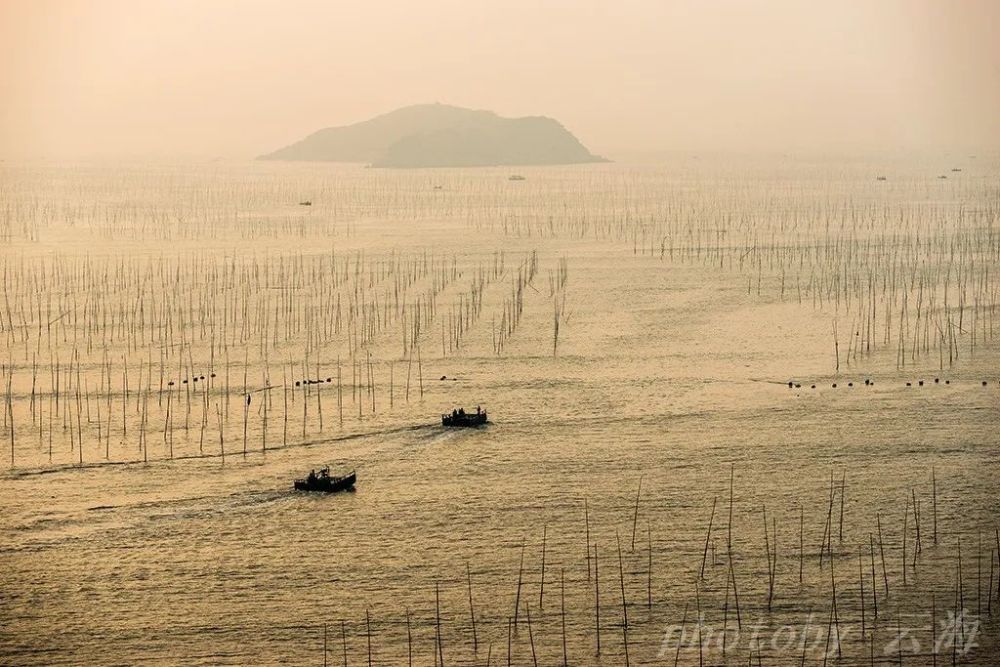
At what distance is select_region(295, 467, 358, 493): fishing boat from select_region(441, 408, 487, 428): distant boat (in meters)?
2.61

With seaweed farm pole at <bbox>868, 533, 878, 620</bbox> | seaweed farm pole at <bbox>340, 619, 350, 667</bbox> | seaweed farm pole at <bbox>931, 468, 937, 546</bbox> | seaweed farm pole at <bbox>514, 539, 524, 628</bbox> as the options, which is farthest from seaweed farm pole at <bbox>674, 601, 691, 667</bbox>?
seaweed farm pole at <bbox>931, 468, 937, 546</bbox>

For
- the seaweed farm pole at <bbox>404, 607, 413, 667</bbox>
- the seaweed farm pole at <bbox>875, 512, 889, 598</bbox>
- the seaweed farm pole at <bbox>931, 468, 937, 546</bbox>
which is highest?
the seaweed farm pole at <bbox>931, 468, 937, 546</bbox>

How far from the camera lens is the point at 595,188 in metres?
76.2

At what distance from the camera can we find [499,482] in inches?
618

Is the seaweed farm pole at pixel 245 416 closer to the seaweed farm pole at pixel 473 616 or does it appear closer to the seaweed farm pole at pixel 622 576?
the seaweed farm pole at pixel 473 616

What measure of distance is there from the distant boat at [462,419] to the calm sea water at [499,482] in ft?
0.61

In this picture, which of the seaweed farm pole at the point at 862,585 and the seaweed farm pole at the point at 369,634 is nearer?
the seaweed farm pole at the point at 369,634

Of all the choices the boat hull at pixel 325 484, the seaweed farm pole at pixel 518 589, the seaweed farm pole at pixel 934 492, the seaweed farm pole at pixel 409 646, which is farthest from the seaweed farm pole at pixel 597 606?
the seaweed farm pole at pixel 934 492

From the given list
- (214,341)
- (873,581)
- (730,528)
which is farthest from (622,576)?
(214,341)

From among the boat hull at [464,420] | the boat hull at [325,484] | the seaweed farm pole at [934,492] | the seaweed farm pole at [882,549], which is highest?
the boat hull at [464,420]

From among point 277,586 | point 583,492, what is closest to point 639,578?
point 583,492

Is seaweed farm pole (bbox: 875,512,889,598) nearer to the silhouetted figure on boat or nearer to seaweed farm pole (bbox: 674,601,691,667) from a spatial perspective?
seaweed farm pole (bbox: 674,601,691,667)

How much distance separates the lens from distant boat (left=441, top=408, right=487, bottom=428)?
17.7 m

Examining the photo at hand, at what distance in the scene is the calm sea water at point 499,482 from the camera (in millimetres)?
12000
